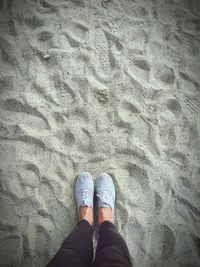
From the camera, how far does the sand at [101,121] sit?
1.73m

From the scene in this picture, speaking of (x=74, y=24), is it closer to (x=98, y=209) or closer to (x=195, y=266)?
(x=98, y=209)

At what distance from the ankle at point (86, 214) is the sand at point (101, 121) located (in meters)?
0.09

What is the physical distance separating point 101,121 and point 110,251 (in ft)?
2.96

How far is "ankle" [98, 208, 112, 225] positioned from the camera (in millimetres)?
1709

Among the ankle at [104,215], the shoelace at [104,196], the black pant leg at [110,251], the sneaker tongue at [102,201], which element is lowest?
the ankle at [104,215]

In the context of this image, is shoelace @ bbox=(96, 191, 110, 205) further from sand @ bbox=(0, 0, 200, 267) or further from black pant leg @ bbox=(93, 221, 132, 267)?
black pant leg @ bbox=(93, 221, 132, 267)

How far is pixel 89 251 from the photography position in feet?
4.48

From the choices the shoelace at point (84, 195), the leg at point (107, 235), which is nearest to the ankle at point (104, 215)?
the leg at point (107, 235)

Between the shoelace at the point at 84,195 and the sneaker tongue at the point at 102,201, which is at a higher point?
the shoelace at the point at 84,195

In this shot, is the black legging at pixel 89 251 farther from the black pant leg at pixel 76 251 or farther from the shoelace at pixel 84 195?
the shoelace at pixel 84 195

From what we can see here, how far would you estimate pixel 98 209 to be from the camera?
1.81 m

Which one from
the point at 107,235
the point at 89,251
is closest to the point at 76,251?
the point at 89,251

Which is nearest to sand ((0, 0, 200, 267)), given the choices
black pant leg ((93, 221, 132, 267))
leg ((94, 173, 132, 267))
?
leg ((94, 173, 132, 267))

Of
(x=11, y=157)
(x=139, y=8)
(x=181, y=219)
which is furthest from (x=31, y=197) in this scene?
(x=139, y=8)
